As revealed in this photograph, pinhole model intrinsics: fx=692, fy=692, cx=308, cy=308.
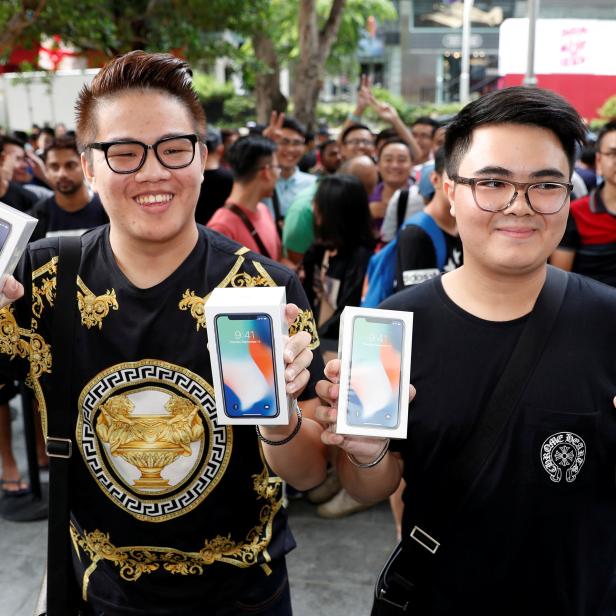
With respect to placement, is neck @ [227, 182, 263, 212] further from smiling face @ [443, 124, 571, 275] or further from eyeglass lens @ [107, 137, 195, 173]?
smiling face @ [443, 124, 571, 275]

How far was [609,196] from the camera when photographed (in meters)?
3.49

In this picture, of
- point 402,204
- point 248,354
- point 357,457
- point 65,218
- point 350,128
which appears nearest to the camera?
point 248,354

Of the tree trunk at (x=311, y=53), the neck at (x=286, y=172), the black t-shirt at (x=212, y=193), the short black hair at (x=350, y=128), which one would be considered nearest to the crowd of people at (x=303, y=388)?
the black t-shirt at (x=212, y=193)

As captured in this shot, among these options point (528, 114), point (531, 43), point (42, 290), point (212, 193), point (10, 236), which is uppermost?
point (531, 43)

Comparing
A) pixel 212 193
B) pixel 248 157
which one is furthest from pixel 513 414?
pixel 212 193

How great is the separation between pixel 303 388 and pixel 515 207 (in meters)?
0.62

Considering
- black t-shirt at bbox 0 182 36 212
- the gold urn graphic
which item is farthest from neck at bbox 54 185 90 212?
the gold urn graphic

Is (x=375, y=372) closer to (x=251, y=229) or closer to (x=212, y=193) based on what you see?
(x=251, y=229)

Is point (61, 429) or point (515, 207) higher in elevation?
point (515, 207)

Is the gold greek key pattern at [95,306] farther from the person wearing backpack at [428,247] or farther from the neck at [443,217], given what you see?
the neck at [443,217]

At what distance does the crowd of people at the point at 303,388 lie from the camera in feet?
5.06

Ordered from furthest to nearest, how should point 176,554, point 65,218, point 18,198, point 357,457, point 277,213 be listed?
point 277,213 → point 18,198 → point 65,218 → point 176,554 → point 357,457

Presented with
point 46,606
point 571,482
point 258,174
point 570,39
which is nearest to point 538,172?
point 571,482

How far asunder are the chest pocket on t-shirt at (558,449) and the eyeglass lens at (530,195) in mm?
454
